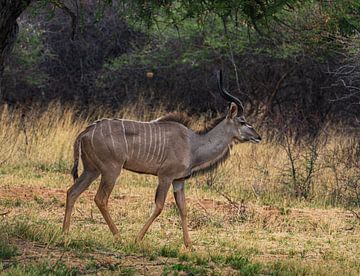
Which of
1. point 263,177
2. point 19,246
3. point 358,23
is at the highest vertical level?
point 358,23

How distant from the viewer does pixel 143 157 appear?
7.88 meters

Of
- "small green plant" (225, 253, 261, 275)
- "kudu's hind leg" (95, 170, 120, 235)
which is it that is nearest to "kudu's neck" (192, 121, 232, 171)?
"kudu's hind leg" (95, 170, 120, 235)

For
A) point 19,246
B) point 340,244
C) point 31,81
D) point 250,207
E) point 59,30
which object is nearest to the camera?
point 19,246

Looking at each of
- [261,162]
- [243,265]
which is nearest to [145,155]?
[243,265]

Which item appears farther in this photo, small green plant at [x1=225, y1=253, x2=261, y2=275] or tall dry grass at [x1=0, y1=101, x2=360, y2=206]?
tall dry grass at [x1=0, y1=101, x2=360, y2=206]

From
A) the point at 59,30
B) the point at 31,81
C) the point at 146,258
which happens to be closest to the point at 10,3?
the point at 146,258

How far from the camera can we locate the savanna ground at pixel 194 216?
6.20 m

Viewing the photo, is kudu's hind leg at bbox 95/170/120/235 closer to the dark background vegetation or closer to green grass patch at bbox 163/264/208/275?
green grass patch at bbox 163/264/208/275

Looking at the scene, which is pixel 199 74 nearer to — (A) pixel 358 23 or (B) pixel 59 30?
(B) pixel 59 30

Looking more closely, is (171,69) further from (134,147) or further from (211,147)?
(134,147)

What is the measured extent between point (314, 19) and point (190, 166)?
4.74m

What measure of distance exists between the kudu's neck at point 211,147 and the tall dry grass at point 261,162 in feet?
3.81

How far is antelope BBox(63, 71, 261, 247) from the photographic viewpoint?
7.68 meters

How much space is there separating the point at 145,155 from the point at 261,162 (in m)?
5.00
